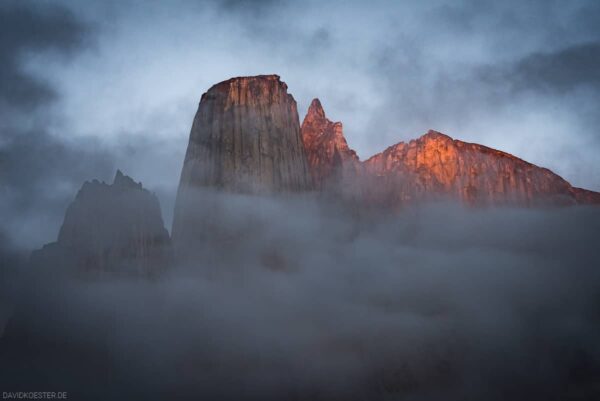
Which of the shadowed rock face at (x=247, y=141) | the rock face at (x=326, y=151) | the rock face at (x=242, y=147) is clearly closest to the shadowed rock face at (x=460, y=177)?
the rock face at (x=326, y=151)

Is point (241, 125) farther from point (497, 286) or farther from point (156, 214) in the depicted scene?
point (497, 286)

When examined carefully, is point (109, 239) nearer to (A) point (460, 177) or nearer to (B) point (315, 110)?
(B) point (315, 110)

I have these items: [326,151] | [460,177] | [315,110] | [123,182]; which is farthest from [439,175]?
[123,182]

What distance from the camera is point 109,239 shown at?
121938 millimetres

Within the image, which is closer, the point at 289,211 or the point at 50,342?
the point at 50,342

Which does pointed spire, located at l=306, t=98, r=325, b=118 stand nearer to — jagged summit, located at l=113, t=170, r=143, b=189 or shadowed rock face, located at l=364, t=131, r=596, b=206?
shadowed rock face, located at l=364, t=131, r=596, b=206

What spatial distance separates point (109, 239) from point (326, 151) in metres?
37.8

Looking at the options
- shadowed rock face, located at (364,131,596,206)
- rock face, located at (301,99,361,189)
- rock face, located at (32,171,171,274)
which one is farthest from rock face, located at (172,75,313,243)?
shadowed rock face, located at (364,131,596,206)

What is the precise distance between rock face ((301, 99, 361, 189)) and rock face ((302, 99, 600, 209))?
6.4 inches

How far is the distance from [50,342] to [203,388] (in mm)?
22740

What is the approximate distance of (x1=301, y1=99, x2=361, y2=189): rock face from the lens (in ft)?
427

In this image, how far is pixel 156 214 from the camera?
124 m

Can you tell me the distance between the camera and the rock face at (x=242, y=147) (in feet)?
399

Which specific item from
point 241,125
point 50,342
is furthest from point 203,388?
point 241,125
